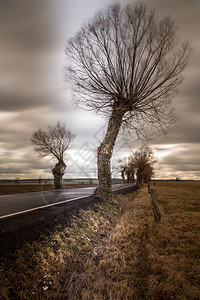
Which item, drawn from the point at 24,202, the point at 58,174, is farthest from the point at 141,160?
the point at 24,202

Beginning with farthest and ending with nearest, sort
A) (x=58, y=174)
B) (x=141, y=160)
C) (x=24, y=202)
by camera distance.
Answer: (x=141, y=160) → (x=58, y=174) → (x=24, y=202)

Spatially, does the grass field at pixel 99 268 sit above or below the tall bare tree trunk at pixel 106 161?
below

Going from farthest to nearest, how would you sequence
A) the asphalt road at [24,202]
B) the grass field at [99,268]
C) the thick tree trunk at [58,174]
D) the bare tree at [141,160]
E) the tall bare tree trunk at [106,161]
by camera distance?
1. the bare tree at [141,160]
2. the thick tree trunk at [58,174]
3. the tall bare tree trunk at [106,161]
4. the asphalt road at [24,202]
5. the grass field at [99,268]

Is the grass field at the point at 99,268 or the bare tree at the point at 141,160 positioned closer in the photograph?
the grass field at the point at 99,268

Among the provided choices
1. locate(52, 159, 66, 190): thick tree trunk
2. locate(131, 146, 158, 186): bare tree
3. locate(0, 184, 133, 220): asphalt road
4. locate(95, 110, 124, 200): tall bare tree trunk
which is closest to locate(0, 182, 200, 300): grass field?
locate(0, 184, 133, 220): asphalt road

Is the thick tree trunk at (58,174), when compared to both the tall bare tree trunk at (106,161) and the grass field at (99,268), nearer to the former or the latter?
the tall bare tree trunk at (106,161)

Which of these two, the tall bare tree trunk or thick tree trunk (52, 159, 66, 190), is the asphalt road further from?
thick tree trunk (52, 159, 66, 190)

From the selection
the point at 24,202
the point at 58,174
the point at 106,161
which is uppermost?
the point at 106,161

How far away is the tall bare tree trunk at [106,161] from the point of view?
1018 cm

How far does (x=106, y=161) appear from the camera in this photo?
1034 centimetres

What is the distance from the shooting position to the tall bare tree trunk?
33.4 ft

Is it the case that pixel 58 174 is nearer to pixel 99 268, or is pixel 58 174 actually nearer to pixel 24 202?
pixel 24 202

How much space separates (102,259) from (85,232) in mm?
1203

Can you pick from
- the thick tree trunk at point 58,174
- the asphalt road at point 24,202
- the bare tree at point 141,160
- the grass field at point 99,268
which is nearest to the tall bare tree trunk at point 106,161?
the asphalt road at point 24,202
